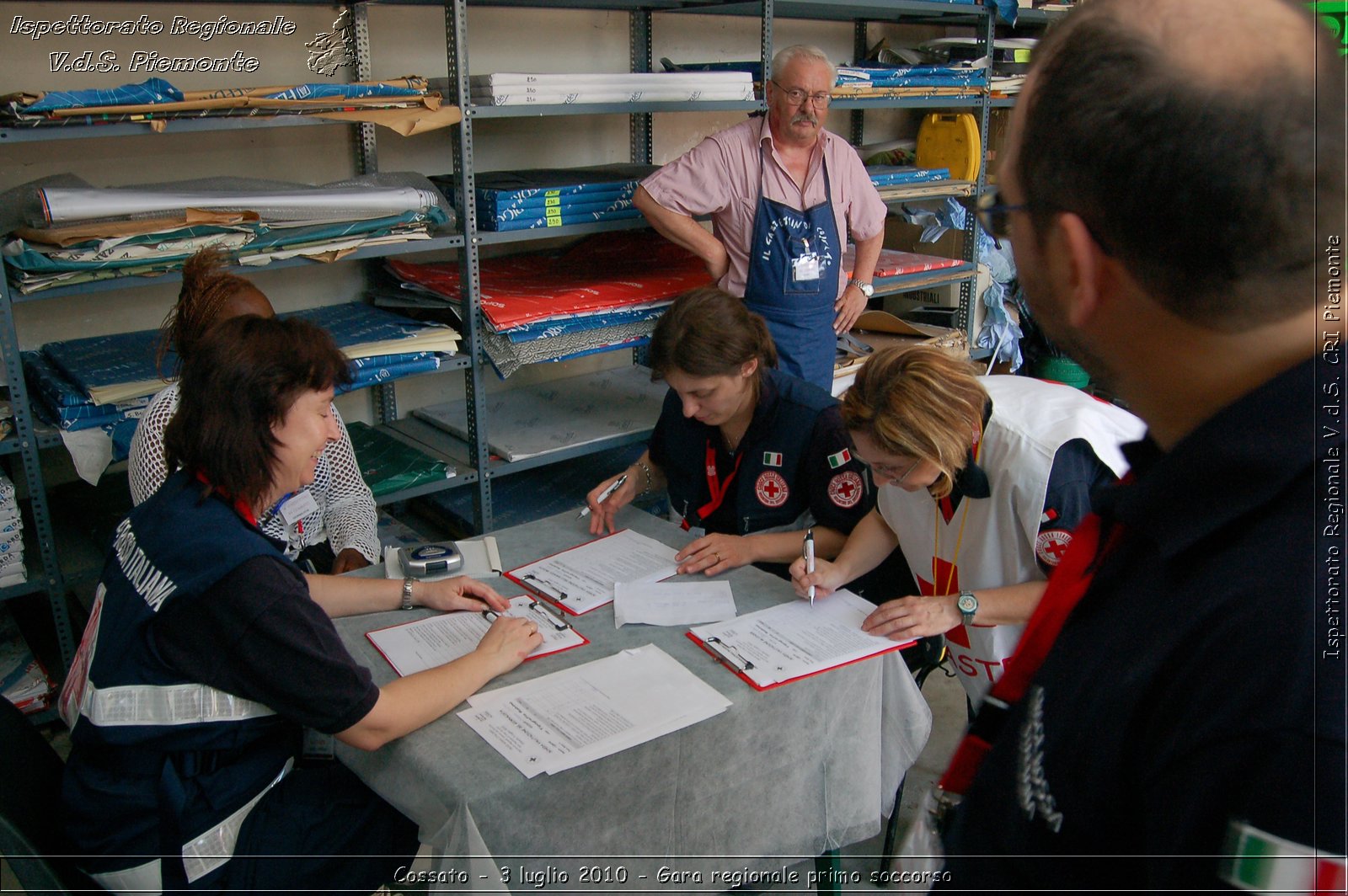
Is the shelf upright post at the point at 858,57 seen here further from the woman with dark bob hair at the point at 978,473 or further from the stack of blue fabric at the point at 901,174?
the woman with dark bob hair at the point at 978,473

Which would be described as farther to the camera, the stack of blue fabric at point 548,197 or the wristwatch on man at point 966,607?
the stack of blue fabric at point 548,197

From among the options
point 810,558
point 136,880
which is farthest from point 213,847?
point 810,558

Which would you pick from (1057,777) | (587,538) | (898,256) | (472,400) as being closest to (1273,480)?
(1057,777)

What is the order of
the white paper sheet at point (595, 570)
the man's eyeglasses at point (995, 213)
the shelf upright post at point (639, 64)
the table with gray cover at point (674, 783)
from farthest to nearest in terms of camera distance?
1. the shelf upright post at point (639, 64)
2. the white paper sheet at point (595, 570)
3. the table with gray cover at point (674, 783)
4. the man's eyeglasses at point (995, 213)

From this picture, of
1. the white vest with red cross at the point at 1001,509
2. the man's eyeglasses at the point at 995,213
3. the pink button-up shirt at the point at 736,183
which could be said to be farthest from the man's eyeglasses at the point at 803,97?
the man's eyeglasses at the point at 995,213

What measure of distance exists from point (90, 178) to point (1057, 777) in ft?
10.1

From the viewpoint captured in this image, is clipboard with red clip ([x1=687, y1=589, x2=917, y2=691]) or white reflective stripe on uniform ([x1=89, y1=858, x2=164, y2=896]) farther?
clipboard with red clip ([x1=687, y1=589, x2=917, y2=691])

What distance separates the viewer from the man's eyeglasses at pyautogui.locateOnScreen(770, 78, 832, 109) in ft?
10.4

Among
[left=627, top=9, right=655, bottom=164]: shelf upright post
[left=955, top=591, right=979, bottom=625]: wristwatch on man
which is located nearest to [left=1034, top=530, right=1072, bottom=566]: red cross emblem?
[left=955, top=591, right=979, bottom=625]: wristwatch on man

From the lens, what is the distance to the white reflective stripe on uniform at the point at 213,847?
142 centimetres

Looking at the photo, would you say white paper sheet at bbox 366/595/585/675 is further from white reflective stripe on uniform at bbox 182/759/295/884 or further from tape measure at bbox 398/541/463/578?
white reflective stripe on uniform at bbox 182/759/295/884

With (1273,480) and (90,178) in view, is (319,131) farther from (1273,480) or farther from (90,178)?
(1273,480)

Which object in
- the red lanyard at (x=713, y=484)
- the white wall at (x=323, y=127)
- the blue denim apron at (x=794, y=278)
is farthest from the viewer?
the blue denim apron at (x=794, y=278)

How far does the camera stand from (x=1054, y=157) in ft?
2.00
